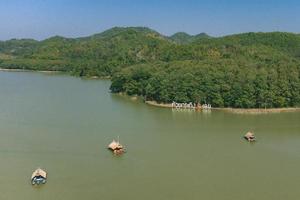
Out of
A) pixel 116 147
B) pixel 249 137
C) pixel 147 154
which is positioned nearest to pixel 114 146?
pixel 116 147

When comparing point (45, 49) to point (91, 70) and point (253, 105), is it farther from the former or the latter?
point (253, 105)

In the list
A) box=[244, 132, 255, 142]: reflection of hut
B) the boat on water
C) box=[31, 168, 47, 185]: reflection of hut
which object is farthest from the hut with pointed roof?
box=[31, 168, 47, 185]: reflection of hut

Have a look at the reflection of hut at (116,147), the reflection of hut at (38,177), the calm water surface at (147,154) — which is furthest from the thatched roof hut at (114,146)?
the reflection of hut at (38,177)

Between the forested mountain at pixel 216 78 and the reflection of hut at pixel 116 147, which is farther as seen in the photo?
the forested mountain at pixel 216 78

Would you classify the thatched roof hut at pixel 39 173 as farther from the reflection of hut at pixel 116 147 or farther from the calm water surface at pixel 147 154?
the reflection of hut at pixel 116 147

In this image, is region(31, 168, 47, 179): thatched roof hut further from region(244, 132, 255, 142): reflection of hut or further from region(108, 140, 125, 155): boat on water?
region(244, 132, 255, 142): reflection of hut

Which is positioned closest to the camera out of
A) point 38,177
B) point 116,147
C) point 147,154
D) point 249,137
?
point 38,177

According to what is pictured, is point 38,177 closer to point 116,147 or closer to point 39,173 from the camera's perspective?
point 39,173
